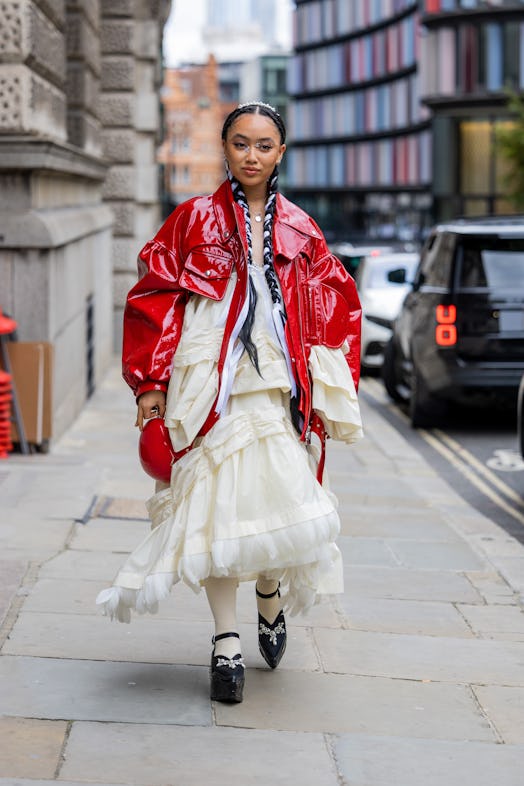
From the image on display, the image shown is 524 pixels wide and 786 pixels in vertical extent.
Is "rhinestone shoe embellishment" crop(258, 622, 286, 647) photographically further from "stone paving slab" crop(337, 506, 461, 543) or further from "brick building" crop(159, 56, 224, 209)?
"brick building" crop(159, 56, 224, 209)

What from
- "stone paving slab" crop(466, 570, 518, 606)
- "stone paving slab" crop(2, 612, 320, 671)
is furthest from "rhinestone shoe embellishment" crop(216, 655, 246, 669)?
"stone paving slab" crop(466, 570, 518, 606)

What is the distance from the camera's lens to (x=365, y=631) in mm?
5496

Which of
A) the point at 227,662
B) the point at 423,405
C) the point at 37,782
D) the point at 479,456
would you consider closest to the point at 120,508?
the point at 227,662

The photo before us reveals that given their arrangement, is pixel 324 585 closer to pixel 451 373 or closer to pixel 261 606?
pixel 261 606

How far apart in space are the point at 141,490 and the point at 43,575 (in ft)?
8.32

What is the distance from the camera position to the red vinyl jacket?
454cm

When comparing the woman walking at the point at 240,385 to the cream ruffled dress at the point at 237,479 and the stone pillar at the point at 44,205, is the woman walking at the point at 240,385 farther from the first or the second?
the stone pillar at the point at 44,205

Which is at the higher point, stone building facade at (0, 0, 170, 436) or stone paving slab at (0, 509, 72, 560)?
stone building facade at (0, 0, 170, 436)

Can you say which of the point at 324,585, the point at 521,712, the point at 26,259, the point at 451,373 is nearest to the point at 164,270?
the point at 324,585

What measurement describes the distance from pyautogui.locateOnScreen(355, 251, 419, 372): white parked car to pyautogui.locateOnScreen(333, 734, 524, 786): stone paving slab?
13.9 metres

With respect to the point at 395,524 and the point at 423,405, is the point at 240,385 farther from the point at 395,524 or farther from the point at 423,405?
the point at 423,405

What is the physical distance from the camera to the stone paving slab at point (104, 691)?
14.1ft

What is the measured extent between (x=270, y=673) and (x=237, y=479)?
2.81 ft

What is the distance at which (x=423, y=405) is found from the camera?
1334cm
